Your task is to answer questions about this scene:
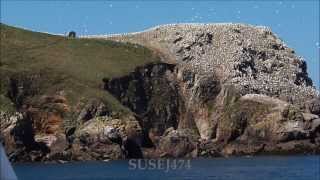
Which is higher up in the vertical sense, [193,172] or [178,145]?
[178,145]

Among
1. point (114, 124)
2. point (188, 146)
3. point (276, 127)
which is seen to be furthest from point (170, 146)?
point (276, 127)

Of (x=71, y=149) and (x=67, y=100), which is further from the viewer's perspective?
(x=67, y=100)

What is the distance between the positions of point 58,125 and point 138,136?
22.2 m

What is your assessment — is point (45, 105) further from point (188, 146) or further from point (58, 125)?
point (188, 146)

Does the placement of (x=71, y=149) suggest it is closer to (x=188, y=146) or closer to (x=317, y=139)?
(x=188, y=146)

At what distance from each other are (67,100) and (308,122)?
66.5m

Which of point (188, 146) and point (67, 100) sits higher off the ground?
point (67, 100)

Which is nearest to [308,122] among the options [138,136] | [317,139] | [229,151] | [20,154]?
[317,139]

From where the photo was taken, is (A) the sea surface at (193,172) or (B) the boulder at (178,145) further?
(B) the boulder at (178,145)

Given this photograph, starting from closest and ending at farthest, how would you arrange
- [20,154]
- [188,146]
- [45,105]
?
[20,154], [188,146], [45,105]

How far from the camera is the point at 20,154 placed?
570ft

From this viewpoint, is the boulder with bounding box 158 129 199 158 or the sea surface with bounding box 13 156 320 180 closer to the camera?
the sea surface with bounding box 13 156 320 180

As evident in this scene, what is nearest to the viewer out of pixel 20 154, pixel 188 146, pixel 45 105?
pixel 20 154

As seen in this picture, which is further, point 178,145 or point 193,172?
point 178,145
